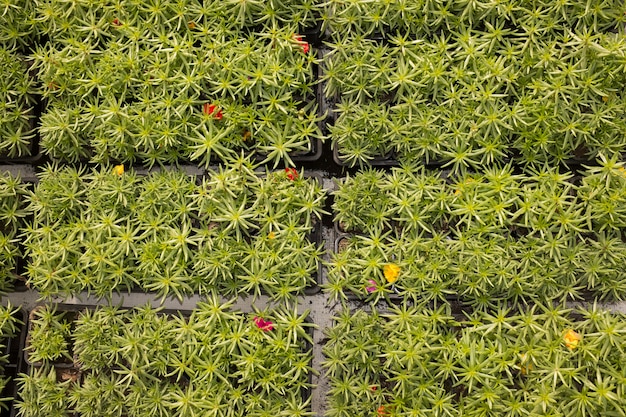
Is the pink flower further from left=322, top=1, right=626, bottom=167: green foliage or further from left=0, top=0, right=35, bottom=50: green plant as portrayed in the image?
left=0, top=0, right=35, bottom=50: green plant

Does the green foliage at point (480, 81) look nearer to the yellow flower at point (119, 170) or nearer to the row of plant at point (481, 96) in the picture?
the row of plant at point (481, 96)

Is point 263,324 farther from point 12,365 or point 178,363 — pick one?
point 12,365

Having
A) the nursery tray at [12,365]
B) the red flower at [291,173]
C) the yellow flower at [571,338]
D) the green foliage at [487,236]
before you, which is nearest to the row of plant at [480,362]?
the yellow flower at [571,338]

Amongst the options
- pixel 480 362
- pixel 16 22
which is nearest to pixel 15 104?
pixel 16 22

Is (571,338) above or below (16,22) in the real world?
below

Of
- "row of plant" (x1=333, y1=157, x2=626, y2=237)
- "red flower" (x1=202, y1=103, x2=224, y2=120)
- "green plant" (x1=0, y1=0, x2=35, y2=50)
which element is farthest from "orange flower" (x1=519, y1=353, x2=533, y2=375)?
"green plant" (x1=0, y1=0, x2=35, y2=50)

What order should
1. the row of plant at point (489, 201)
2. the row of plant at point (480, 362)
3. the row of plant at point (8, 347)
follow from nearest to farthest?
1. the row of plant at point (480, 362)
2. the row of plant at point (489, 201)
3. the row of plant at point (8, 347)

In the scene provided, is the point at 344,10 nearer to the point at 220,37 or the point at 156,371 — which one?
the point at 220,37
